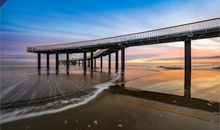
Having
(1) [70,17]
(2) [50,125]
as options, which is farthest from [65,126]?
(1) [70,17]

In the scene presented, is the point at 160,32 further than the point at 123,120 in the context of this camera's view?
Yes

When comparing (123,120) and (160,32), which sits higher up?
(160,32)

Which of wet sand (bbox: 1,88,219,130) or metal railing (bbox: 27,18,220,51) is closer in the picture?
wet sand (bbox: 1,88,219,130)

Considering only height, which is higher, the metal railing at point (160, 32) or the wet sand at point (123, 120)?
the metal railing at point (160, 32)

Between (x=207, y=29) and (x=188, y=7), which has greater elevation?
(x=188, y=7)

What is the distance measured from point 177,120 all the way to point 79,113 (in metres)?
2.75

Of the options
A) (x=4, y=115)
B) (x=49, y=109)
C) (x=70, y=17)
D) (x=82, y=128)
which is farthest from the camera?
(x=70, y=17)

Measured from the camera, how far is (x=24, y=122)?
9.36 feet

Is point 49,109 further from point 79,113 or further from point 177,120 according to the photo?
point 177,120

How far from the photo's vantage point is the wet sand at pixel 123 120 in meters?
2.57

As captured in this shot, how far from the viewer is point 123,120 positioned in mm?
2885

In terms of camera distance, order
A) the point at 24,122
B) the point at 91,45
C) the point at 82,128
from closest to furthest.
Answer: the point at 82,128 < the point at 24,122 < the point at 91,45

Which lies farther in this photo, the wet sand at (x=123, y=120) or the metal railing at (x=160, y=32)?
the metal railing at (x=160, y=32)

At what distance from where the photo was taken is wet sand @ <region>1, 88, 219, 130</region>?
2.57 m
